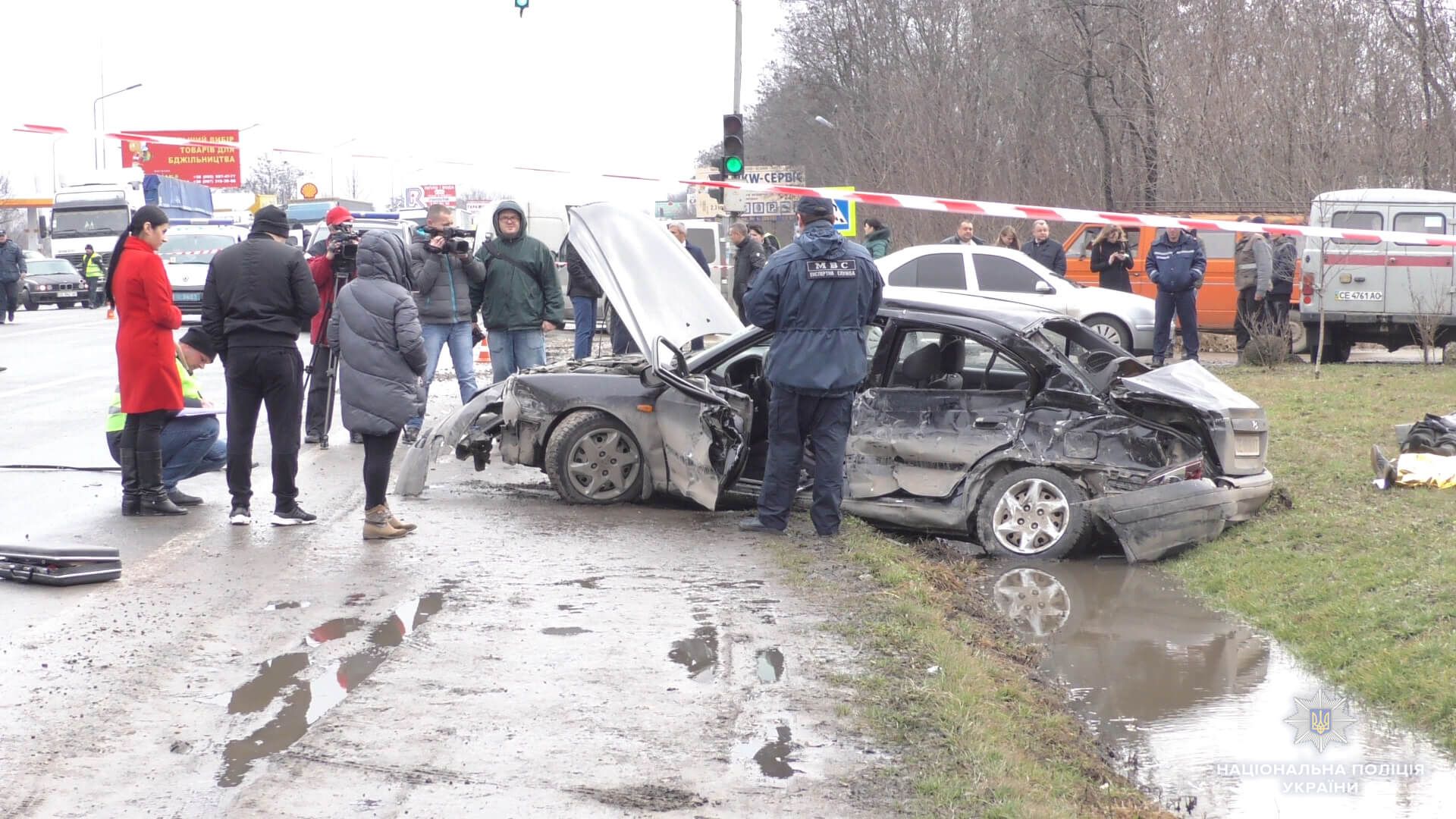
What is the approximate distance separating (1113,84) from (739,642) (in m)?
28.4

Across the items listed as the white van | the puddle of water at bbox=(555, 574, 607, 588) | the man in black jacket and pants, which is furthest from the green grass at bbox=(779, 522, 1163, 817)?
the white van

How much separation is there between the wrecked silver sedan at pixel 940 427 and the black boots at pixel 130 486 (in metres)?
1.55

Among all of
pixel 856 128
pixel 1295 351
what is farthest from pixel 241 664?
pixel 856 128

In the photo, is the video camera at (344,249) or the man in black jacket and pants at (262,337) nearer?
the man in black jacket and pants at (262,337)

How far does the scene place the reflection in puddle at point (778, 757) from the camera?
4.33 meters

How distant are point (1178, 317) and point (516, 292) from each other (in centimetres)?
813

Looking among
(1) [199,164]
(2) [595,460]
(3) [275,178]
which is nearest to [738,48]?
(2) [595,460]

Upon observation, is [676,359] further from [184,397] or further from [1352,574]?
[1352,574]

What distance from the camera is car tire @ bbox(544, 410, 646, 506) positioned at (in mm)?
8828

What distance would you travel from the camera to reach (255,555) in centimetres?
734

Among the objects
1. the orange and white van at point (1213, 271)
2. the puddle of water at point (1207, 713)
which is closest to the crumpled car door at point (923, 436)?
the puddle of water at point (1207, 713)

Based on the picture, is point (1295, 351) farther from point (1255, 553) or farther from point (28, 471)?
point (28, 471)

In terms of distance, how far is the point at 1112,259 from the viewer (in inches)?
727

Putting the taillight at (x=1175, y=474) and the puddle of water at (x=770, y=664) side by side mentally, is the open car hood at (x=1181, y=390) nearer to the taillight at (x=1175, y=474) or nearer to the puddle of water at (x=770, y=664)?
the taillight at (x=1175, y=474)
